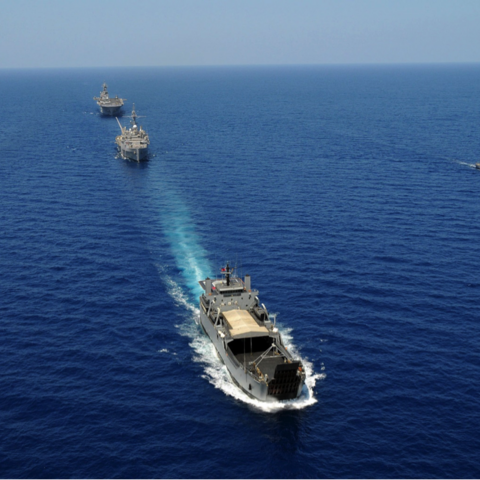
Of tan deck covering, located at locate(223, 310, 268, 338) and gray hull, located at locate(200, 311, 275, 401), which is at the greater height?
tan deck covering, located at locate(223, 310, 268, 338)

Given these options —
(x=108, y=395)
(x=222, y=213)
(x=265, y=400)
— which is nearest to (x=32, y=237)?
(x=222, y=213)

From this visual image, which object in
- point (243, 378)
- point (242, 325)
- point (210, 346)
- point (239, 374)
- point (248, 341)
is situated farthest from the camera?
point (210, 346)

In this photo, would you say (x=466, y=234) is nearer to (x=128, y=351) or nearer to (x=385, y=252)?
(x=385, y=252)

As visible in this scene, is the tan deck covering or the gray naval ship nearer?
the gray naval ship

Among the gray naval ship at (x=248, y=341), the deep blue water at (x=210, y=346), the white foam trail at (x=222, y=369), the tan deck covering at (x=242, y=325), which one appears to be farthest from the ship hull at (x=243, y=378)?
the tan deck covering at (x=242, y=325)

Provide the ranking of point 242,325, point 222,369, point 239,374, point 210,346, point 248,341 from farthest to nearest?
point 210,346 < point 242,325 < point 248,341 < point 222,369 < point 239,374

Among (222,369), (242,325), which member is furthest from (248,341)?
(222,369)

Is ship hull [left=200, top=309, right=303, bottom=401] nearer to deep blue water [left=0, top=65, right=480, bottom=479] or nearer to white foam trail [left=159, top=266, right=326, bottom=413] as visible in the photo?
white foam trail [left=159, top=266, right=326, bottom=413]

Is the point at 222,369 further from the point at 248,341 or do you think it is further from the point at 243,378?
the point at 243,378

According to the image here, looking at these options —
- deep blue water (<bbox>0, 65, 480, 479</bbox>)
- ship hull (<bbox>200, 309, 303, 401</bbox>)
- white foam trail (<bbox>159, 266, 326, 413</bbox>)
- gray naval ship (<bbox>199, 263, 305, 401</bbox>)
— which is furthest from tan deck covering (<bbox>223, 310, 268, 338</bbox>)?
deep blue water (<bbox>0, 65, 480, 479</bbox>)
